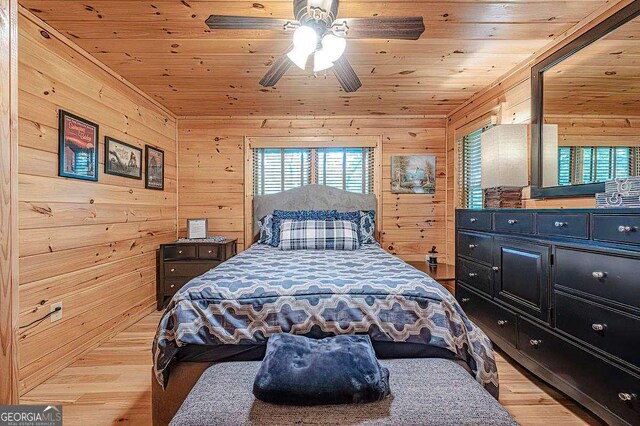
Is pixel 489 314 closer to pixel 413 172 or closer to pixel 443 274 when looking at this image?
pixel 443 274

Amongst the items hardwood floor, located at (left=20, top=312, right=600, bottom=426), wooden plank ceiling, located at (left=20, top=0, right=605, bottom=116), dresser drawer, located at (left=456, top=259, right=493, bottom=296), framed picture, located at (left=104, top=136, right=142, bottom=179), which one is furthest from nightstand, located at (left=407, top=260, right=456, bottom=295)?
framed picture, located at (left=104, top=136, right=142, bottom=179)

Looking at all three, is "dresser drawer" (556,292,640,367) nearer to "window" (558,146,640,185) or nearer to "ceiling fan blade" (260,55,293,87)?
"window" (558,146,640,185)

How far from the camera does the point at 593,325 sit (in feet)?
5.47

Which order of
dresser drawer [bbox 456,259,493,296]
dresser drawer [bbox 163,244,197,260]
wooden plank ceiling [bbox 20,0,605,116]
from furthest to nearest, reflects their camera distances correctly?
dresser drawer [bbox 163,244,197,260] → dresser drawer [bbox 456,259,493,296] → wooden plank ceiling [bbox 20,0,605,116]

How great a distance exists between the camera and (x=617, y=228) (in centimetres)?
156

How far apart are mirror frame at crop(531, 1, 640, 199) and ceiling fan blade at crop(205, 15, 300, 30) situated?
71.8 inches

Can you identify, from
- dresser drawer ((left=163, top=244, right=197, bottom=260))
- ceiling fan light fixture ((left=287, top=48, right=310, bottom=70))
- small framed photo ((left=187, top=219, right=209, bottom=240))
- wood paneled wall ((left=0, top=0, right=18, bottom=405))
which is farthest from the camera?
small framed photo ((left=187, top=219, right=209, bottom=240))

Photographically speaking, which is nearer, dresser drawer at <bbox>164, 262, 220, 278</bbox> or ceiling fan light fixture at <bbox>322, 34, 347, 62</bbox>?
ceiling fan light fixture at <bbox>322, 34, 347, 62</bbox>

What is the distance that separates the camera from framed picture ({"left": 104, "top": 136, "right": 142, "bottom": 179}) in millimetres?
2867

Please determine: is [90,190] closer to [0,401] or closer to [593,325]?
[0,401]

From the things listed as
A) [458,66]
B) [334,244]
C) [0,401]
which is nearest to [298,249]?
[334,244]

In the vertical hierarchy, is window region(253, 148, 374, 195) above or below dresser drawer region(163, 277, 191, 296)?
above

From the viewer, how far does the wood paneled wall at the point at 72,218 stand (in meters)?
2.04

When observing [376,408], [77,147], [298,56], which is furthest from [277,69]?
[376,408]
